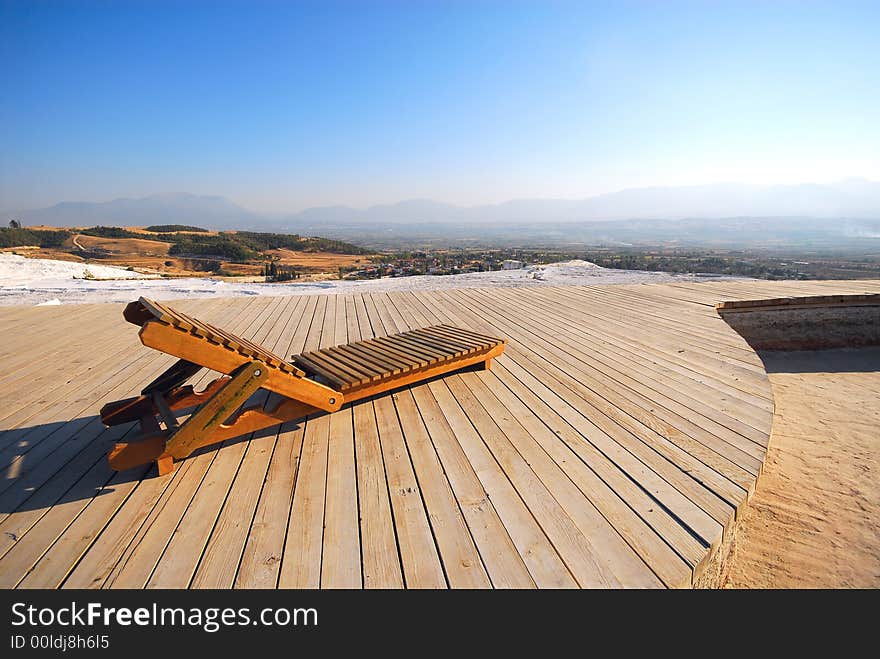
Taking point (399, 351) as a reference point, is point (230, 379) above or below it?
above

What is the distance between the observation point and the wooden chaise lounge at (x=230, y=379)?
2.20 m

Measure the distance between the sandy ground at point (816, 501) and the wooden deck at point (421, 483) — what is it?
0.52m

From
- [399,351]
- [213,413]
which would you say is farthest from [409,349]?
[213,413]

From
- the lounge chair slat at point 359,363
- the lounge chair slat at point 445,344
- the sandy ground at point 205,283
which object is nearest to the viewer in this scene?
the lounge chair slat at point 359,363

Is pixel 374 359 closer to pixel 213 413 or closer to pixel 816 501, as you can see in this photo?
pixel 213 413

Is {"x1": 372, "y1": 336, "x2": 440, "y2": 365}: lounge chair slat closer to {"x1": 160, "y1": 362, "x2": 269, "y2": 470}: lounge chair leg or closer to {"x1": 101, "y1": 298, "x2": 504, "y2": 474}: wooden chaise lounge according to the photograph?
{"x1": 101, "y1": 298, "x2": 504, "y2": 474}: wooden chaise lounge

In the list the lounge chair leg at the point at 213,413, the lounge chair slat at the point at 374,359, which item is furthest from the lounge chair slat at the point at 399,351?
the lounge chair leg at the point at 213,413

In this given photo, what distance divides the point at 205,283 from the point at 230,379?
846 centimetres

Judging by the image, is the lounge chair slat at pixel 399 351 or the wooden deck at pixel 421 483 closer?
the wooden deck at pixel 421 483

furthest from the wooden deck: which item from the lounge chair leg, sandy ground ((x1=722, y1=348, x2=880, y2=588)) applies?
sandy ground ((x1=722, y1=348, x2=880, y2=588))

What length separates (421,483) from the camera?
2.22 m

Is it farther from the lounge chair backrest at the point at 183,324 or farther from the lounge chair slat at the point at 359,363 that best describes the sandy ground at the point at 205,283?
the lounge chair backrest at the point at 183,324
